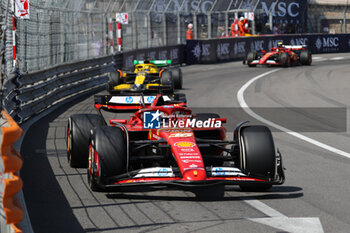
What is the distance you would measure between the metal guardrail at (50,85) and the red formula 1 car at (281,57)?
328 inches

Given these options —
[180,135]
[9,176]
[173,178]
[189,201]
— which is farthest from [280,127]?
[9,176]

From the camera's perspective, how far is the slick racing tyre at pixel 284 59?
31.9 meters

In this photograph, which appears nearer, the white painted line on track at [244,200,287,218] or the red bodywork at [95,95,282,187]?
the white painted line on track at [244,200,287,218]

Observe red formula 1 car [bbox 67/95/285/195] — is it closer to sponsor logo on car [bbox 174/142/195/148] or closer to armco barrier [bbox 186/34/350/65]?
sponsor logo on car [bbox 174/142/195/148]

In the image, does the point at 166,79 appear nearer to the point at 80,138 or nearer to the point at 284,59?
the point at 80,138

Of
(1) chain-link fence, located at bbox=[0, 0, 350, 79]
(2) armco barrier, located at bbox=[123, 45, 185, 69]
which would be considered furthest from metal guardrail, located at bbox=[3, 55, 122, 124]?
(2) armco barrier, located at bbox=[123, 45, 185, 69]

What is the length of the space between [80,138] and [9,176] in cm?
464

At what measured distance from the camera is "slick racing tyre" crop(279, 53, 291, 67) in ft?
105

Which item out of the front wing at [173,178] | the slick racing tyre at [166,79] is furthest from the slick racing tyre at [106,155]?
the slick racing tyre at [166,79]

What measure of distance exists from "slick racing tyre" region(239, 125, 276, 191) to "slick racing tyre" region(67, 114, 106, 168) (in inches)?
86.6

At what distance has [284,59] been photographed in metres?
31.9

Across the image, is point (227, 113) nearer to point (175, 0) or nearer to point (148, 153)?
point (148, 153)

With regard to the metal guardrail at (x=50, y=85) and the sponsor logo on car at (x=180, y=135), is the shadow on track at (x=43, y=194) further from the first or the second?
the metal guardrail at (x=50, y=85)

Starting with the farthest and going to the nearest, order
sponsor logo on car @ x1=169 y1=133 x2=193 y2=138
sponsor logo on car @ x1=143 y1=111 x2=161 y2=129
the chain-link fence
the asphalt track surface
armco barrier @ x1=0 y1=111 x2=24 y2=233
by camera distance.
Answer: the chain-link fence → sponsor logo on car @ x1=143 y1=111 x2=161 y2=129 → sponsor logo on car @ x1=169 y1=133 x2=193 y2=138 → the asphalt track surface → armco barrier @ x1=0 y1=111 x2=24 y2=233
